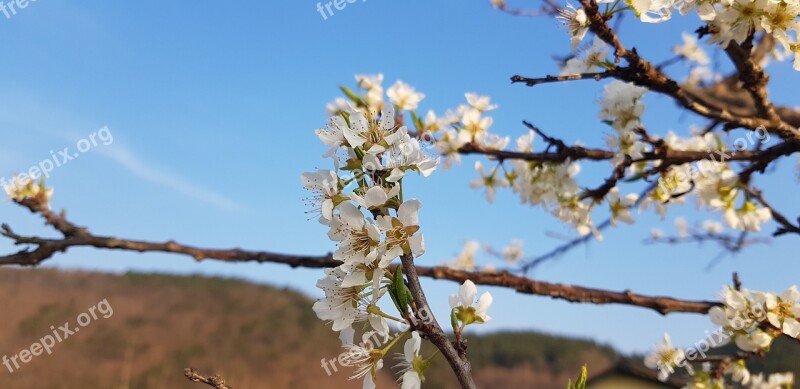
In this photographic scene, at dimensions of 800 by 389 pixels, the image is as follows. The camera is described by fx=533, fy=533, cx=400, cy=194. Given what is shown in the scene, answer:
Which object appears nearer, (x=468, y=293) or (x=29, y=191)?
(x=468, y=293)

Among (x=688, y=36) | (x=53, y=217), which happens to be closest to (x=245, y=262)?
(x=53, y=217)

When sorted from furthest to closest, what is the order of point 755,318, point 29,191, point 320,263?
point 29,191 → point 320,263 → point 755,318

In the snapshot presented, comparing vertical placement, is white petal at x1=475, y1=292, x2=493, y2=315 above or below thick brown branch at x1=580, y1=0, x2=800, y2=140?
below

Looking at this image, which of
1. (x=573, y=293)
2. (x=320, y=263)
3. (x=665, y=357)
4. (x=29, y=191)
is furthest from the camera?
(x=29, y=191)

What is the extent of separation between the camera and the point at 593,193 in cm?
144

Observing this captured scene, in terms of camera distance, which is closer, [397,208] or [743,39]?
[397,208]

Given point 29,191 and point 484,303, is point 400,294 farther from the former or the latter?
point 29,191

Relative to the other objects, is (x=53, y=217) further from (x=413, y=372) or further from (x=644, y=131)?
(x=644, y=131)

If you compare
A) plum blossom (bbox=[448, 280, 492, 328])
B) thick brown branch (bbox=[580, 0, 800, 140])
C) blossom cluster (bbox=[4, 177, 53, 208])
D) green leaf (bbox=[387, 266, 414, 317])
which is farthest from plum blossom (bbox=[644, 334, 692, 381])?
blossom cluster (bbox=[4, 177, 53, 208])

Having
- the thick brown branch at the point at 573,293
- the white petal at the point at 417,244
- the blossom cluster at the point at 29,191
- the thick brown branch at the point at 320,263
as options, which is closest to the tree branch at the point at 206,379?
the white petal at the point at 417,244

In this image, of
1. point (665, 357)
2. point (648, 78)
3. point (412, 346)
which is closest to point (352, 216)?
point (412, 346)

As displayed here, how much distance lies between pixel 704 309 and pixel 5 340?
19.2ft

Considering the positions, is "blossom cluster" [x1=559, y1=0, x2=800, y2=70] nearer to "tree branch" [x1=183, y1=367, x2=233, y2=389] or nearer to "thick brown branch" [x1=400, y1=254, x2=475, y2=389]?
"thick brown branch" [x1=400, y1=254, x2=475, y2=389]

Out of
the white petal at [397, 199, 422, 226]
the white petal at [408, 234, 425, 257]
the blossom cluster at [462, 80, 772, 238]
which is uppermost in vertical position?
the blossom cluster at [462, 80, 772, 238]
